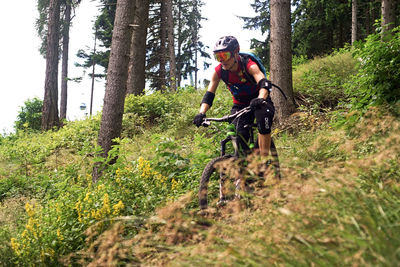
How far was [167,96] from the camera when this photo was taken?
12.7 m

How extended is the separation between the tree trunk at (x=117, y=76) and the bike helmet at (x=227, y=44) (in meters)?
3.29

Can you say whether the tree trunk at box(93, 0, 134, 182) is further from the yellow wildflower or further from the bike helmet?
the bike helmet

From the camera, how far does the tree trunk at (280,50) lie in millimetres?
8031

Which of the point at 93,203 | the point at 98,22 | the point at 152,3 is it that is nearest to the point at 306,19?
the point at 152,3

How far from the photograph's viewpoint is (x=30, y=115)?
1870cm

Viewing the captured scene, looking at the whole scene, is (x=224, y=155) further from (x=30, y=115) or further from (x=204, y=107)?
(x=30, y=115)

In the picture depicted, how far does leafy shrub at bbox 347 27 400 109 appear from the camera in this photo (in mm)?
5316

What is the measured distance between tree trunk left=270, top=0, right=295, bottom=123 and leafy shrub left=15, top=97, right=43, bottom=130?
48.7 feet

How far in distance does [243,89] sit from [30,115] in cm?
1762

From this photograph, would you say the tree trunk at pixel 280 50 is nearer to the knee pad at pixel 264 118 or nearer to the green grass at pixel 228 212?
the green grass at pixel 228 212

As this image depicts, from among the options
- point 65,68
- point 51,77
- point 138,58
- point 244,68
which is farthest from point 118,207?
point 65,68

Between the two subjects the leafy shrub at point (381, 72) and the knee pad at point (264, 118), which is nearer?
the knee pad at point (264, 118)

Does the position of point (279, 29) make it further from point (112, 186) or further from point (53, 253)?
point (53, 253)

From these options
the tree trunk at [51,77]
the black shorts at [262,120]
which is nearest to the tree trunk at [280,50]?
the black shorts at [262,120]
